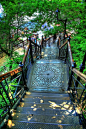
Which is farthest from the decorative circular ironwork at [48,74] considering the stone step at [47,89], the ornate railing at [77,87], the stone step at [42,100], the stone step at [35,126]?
the stone step at [35,126]

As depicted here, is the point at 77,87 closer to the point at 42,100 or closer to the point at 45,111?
the point at 45,111

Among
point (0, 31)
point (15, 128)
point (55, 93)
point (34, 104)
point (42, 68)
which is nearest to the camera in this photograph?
point (15, 128)

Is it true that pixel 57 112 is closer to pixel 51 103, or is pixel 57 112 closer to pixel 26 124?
pixel 51 103

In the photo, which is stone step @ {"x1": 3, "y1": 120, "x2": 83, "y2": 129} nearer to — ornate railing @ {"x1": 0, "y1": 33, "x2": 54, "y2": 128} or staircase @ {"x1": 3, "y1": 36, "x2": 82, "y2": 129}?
staircase @ {"x1": 3, "y1": 36, "x2": 82, "y2": 129}

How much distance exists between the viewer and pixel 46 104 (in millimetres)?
3688

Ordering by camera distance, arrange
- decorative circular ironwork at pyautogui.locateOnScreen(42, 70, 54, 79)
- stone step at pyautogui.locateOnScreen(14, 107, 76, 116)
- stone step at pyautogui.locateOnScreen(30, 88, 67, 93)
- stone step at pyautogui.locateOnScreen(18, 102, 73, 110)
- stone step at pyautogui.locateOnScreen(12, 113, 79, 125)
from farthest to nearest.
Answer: decorative circular ironwork at pyautogui.locateOnScreen(42, 70, 54, 79), stone step at pyautogui.locateOnScreen(30, 88, 67, 93), stone step at pyautogui.locateOnScreen(18, 102, 73, 110), stone step at pyautogui.locateOnScreen(14, 107, 76, 116), stone step at pyautogui.locateOnScreen(12, 113, 79, 125)

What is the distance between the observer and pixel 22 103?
3.74m

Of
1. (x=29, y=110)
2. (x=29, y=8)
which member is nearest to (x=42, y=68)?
(x=29, y=110)

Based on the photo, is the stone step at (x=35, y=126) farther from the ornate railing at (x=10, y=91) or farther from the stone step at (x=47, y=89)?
the stone step at (x=47, y=89)

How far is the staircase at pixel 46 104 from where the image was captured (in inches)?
102

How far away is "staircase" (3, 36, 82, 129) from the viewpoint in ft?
8.49

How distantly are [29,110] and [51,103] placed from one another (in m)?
0.90

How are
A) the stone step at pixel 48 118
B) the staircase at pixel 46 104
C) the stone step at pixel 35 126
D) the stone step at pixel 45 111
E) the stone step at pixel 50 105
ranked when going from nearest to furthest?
the stone step at pixel 35 126
the staircase at pixel 46 104
the stone step at pixel 48 118
the stone step at pixel 45 111
the stone step at pixel 50 105

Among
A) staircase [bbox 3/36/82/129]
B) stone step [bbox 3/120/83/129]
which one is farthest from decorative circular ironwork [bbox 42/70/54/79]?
stone step [bbox 3/120/83/129]
